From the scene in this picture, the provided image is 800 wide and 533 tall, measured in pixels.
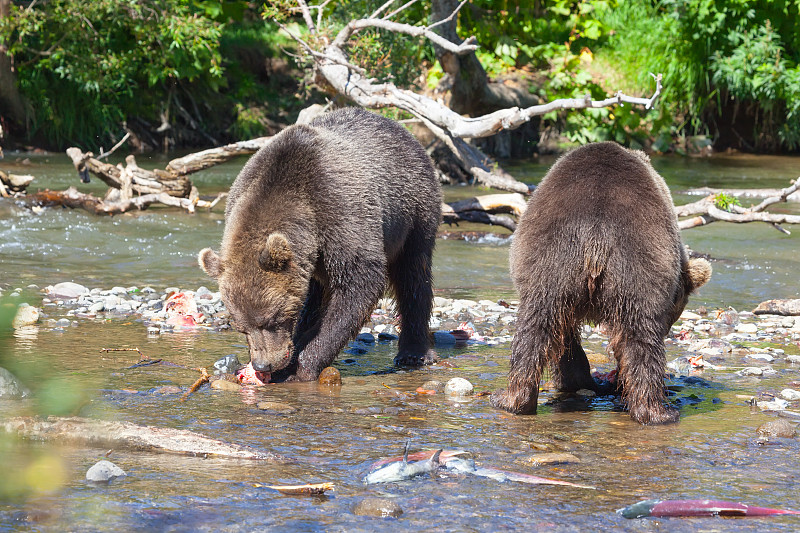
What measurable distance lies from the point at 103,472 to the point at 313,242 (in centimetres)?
239

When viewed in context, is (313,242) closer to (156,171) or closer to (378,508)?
(378,508)

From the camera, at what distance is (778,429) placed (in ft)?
16.5

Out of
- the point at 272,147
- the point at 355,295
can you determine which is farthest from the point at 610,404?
the point at 272,147

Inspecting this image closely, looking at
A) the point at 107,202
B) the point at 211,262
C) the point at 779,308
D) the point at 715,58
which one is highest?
the point at 715,58

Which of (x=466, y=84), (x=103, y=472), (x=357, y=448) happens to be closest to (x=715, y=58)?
(x=466, y=84)

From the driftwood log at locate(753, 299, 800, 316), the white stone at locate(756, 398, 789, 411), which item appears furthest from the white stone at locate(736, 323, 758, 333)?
the white stone at locate(756, 398, 789, 411)

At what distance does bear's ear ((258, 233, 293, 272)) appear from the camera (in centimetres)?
580

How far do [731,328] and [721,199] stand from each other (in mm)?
3096

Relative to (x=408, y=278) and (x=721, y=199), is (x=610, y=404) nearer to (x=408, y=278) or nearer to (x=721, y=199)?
(x=408, y=278)

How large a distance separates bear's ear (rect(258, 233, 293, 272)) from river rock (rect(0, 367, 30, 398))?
1544mm

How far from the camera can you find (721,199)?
416 inches

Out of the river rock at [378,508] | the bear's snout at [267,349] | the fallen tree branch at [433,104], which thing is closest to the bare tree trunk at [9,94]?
the fallen tree branch at [433,104]

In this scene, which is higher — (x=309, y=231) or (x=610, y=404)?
(x=309, y=231)

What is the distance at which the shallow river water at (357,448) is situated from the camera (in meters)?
3.76
